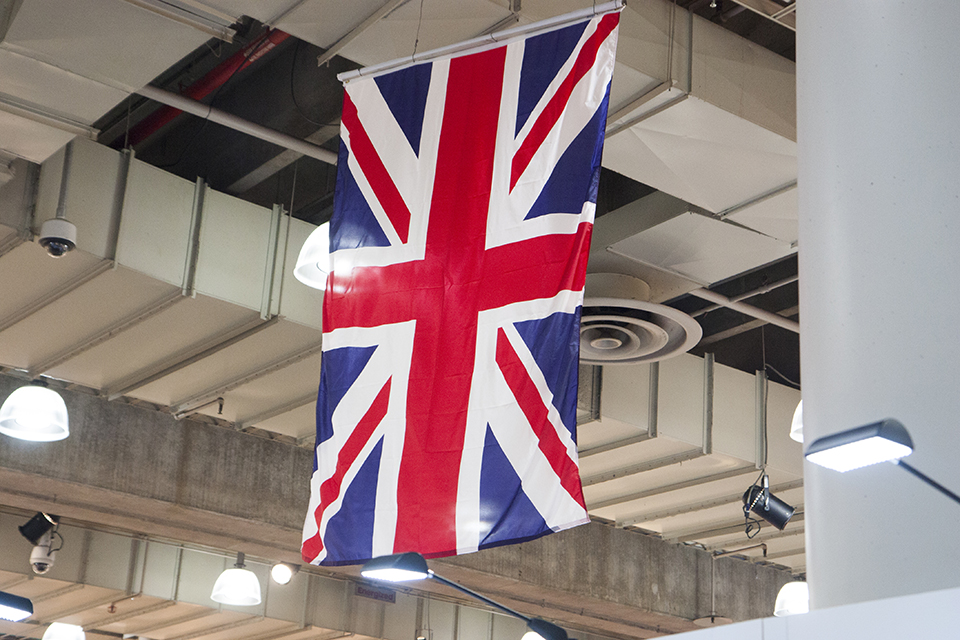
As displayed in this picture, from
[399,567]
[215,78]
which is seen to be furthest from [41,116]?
[399,567]

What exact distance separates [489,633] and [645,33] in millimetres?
12138

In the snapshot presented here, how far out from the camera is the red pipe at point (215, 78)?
7371 mm

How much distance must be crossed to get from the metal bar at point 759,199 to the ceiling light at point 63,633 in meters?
10.7

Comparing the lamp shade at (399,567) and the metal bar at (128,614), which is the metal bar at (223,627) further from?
the lamp shade at (399,567)

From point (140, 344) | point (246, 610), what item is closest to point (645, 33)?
point (140, 344)

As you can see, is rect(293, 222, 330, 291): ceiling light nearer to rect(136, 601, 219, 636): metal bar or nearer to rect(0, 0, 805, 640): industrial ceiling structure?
rect(0, 0, 805, 640): industrial ceiling structure

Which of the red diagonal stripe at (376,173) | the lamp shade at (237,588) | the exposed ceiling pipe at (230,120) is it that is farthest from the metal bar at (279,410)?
the red diagonal stripe at (376,173)

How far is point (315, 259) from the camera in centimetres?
646

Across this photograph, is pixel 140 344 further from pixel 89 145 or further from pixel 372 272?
pixel 372 272

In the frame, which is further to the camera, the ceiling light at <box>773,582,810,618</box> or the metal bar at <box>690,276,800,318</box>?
the ceiling light at <box>773,582,810,618</box>

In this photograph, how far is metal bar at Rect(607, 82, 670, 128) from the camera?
575cm

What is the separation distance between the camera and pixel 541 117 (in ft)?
14.3

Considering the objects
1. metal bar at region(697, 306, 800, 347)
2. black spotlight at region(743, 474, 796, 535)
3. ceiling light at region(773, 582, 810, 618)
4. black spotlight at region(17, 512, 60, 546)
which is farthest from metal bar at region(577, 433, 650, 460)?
black spotlight at region(17, 512, 60, 546)

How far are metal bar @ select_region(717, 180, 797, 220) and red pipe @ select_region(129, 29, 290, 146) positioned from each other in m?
2.84
